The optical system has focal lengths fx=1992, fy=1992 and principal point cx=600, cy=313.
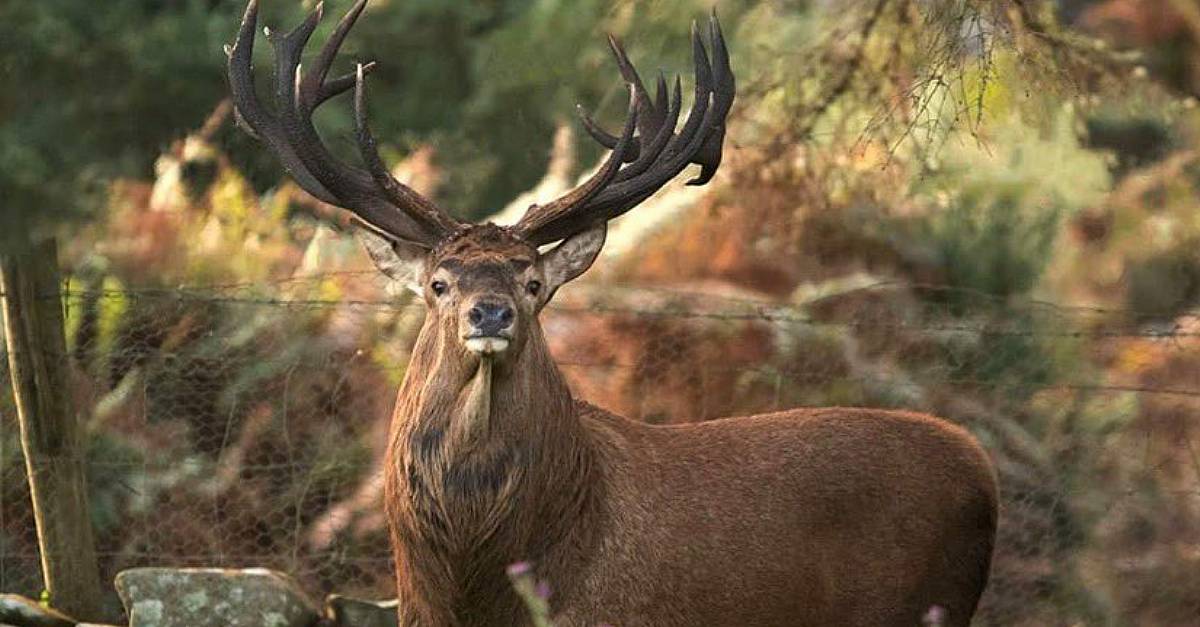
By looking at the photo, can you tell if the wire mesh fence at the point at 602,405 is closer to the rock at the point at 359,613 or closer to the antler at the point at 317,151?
the rock at the point at 359,613

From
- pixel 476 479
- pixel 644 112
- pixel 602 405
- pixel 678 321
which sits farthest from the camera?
pixel 678 321

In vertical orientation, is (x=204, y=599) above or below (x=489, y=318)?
below

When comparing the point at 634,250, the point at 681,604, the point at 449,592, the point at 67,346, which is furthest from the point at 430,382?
the point at 634,250

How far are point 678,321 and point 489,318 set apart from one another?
157 inches

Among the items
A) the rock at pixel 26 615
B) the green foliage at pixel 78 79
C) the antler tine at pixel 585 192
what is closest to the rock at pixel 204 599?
the rock at pixel 26 615

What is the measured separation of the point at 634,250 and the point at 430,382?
19.7 ft

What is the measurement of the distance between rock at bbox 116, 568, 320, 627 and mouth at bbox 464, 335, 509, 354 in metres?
2.68

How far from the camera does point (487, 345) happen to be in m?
6.19

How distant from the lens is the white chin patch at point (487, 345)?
619 centimetres

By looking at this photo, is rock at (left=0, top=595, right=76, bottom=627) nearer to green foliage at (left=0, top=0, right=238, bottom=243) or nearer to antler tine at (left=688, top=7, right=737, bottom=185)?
green foliage at (left=0, top=0, right=238, bottom=243)

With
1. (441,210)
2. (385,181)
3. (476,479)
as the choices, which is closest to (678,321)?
(441,210)

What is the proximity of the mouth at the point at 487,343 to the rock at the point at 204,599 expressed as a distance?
268 centimetres

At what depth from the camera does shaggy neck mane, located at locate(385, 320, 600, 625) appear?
6.56 metres

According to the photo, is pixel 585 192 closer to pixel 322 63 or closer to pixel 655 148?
pixel 655 148
